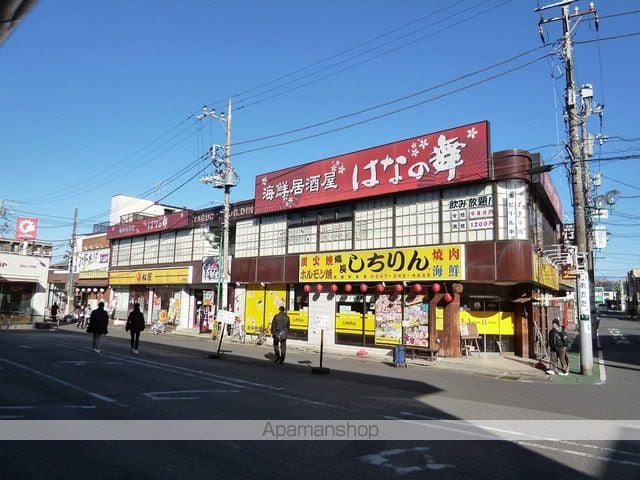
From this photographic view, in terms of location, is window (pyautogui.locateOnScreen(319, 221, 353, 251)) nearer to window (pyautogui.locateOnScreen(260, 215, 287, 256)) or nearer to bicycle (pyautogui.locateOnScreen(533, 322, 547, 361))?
window (pyautogui.locateOnScreen(260, 215, 287, 256))

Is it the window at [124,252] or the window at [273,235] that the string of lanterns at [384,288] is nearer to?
the window at [273,235]

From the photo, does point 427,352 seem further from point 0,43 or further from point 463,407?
point 0,43

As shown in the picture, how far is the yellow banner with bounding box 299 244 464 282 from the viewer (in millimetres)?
20109

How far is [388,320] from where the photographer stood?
72.7 feet

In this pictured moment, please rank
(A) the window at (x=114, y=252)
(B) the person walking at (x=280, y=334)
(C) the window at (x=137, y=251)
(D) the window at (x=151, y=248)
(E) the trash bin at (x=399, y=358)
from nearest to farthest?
(B) the person walking at (x=280, y=334) → (E) the trash bin at (x=399, y=358) → (D) the window at (x=151, y=248) → (C) the window at (x=137, y=251) → (A) the window at (x=114, y=252)

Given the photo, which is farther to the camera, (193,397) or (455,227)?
(455,227)

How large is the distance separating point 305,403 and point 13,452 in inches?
200

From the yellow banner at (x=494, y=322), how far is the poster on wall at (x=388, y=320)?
269 cm

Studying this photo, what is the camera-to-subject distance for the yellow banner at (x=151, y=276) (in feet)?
111

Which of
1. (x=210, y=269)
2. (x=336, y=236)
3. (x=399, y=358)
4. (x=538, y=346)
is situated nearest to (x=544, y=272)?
(x=538, y=346)

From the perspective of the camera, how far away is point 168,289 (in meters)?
36.2

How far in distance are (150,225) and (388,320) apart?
22.7m

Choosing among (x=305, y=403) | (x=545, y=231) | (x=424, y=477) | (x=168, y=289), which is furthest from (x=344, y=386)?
(x=168, y=289)

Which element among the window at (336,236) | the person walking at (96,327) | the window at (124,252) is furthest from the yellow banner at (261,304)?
the window at (124,252)
